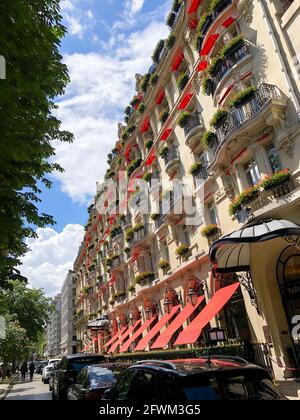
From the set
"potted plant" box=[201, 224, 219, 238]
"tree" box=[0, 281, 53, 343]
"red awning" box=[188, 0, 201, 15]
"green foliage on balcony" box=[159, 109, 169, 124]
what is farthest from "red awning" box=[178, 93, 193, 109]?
"tree" box=[0, 281, 53, 343]

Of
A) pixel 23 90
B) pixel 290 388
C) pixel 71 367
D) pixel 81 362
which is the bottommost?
pixel 290 388

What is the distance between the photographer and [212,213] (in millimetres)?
18859

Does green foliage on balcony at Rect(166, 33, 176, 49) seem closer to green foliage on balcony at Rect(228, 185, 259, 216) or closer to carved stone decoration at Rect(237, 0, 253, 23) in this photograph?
carved stone decoration at Rect(237, 0, 253, 23)

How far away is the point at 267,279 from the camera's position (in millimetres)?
14164

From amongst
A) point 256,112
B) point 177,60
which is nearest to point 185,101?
point 177,60

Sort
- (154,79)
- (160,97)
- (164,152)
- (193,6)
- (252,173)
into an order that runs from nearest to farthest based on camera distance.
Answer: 1. (252,173)
2. (193,6)
3. (164,152)
4. (154,79)
5. (160,97)

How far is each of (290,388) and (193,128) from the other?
43.2 ft

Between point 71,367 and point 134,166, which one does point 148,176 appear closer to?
point 134,166

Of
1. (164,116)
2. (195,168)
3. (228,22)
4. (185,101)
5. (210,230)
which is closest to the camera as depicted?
(228,22)

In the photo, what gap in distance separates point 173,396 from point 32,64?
645 cm

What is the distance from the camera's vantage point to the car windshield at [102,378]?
8.96 metres

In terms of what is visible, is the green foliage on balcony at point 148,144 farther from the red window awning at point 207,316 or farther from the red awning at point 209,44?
the red window awning at point 207,316

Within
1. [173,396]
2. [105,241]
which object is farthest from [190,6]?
[105,241]
